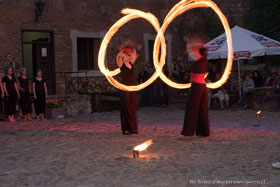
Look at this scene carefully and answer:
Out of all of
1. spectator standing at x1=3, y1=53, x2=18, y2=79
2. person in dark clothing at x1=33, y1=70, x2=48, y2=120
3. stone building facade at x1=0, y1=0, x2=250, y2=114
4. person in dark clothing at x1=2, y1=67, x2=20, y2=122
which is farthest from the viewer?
stone building facade at x1=0, y1=0, x2=250, y2=114

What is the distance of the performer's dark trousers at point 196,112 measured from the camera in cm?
888

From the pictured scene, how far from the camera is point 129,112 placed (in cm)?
1011

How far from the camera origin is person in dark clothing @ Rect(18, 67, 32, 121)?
1424cm

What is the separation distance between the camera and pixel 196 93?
8.97 metres

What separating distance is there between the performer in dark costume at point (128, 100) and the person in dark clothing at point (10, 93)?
5.18 m

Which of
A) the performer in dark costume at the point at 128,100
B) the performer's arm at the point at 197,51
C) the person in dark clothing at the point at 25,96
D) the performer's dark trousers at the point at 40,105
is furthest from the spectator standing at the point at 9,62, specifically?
the performer's arm at the point at 197,51

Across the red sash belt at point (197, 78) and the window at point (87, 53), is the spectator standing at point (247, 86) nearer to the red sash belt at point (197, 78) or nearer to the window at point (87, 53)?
the window at point (87, 53)

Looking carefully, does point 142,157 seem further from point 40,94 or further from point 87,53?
point 87,53

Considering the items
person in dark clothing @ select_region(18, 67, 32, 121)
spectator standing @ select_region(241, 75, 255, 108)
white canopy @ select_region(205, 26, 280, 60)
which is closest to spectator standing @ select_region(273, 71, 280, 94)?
white canopy @ select_region(205, 26, 280, 60)

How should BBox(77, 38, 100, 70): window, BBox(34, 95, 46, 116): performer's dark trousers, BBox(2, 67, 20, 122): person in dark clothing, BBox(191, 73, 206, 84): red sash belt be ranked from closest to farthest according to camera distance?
1. BBox(191, 73, 206, 84): red sash belt
2. BBox(2, 67, 20, 122): person in dark clothing
3. BBox(34, 95, 46, 116): performer's dark trousers
4. BBox(77, 38, 100, 70): window

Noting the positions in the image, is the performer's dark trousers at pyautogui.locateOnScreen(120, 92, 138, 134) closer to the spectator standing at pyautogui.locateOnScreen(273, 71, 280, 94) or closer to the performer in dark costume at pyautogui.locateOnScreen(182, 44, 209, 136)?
the performer in dark costume at pyautogui.locateOnScreen(182, 44, 209, 136)

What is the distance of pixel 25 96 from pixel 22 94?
4.6 inches

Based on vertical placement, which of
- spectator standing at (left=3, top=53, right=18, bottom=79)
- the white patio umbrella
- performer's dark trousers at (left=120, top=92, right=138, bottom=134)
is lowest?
performer's dark trousers at (left=120, top=92, right=138, bottom=134)

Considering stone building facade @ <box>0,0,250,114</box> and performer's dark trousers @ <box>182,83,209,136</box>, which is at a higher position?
stone building facade @ <box>0,0,250,114</box>
